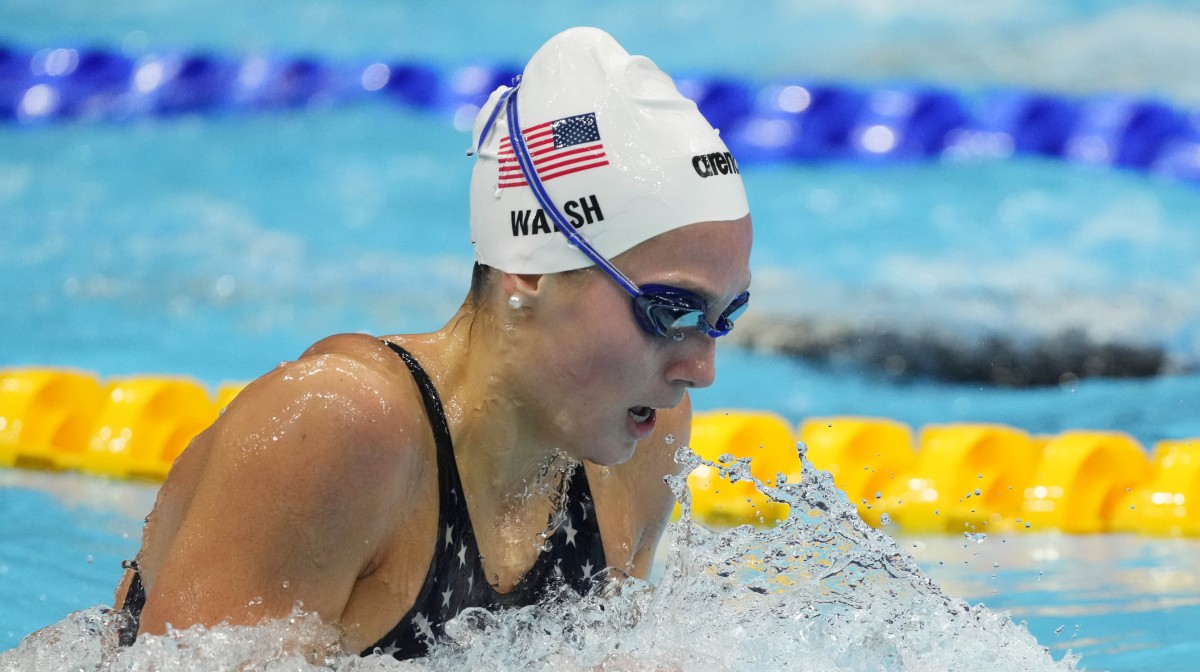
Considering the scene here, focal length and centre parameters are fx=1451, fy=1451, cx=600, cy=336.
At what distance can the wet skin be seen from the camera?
1686mm

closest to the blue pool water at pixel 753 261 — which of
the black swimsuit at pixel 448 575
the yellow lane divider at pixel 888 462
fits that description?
the yellow lane divider at pixel 888 462

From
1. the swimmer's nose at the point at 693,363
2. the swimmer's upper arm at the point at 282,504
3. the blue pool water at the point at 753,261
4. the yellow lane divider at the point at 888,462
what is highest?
the blue pool water at the point at 753,261

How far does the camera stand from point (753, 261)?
7.43 m

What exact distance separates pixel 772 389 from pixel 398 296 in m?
1.83

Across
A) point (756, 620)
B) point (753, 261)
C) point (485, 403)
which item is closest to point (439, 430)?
point (485, 403)

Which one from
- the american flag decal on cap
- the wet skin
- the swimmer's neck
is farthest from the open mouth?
the american flag decal on cap

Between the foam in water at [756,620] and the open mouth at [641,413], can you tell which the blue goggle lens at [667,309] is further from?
the foam in water at [756,620]

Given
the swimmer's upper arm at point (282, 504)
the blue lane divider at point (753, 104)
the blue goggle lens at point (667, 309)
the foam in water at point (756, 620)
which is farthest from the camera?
the blue lane divider at point (753, 104)

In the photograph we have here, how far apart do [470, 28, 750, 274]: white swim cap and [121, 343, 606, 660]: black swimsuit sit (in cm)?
24

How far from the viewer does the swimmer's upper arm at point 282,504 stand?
1.68 meters

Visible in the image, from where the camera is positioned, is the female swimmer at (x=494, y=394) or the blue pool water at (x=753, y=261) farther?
the blue pool water at (x=753, y=261)

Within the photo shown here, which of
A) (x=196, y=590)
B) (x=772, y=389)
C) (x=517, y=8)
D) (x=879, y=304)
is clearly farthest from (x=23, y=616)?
(x=517, y=8)

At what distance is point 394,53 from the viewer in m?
11.0

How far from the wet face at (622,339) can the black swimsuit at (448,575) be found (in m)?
0.15
